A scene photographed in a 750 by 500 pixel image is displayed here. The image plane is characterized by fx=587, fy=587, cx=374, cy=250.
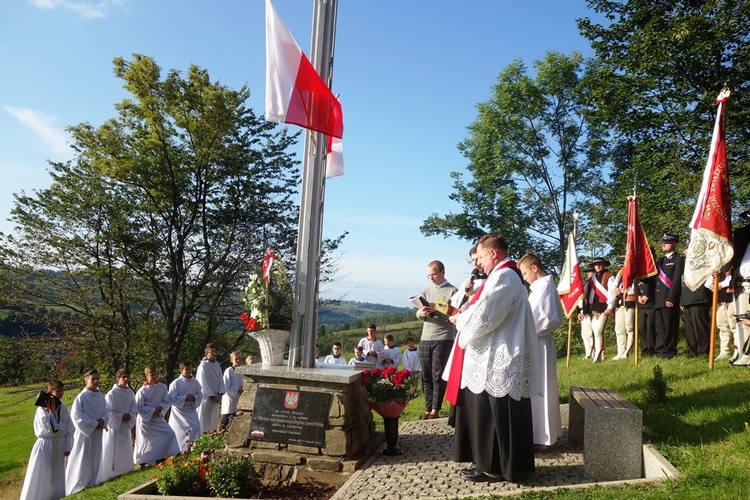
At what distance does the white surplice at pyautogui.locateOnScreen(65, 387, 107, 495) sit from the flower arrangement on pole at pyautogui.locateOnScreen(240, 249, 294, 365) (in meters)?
6.19

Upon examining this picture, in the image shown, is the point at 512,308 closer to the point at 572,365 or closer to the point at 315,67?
the point at 315,67

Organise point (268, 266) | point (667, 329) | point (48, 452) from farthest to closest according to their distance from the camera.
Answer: point (667, 329) < point (48, 452) < point (268, 266)

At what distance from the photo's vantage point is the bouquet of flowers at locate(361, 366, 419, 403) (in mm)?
6285

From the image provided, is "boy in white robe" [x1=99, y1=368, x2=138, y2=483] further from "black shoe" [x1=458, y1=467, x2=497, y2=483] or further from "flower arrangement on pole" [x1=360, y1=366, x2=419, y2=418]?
"black shoe" [x1=458, y1=467, x2=497, y2=483]

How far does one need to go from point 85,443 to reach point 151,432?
3.91 ft

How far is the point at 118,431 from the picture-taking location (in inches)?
451

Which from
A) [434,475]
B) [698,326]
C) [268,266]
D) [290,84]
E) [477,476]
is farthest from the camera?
[698,326]

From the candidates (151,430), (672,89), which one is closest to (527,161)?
(672,89)

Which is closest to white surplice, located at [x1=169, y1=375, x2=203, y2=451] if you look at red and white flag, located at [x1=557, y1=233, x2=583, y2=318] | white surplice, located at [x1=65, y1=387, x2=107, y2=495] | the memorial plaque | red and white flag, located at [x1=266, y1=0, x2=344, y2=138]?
white surplice, located at [x1=65, y1=387, x2=107, y2=495]

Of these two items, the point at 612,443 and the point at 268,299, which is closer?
the point at 612,443

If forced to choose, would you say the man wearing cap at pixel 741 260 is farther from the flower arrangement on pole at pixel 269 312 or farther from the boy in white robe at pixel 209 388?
the boy in white robe at pixel 209 388

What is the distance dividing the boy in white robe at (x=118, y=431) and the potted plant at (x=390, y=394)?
23.2 feet

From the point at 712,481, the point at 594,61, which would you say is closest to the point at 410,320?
the point at 594,61

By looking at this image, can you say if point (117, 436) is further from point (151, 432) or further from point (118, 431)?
point (151, 432)
